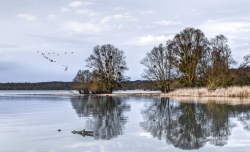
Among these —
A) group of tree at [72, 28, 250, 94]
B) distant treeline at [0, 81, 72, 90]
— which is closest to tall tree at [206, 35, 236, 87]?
group of tree at [72, 28, 250, 94]

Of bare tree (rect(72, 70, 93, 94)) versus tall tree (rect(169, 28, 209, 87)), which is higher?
tall tree (rect(169, 28, 209, 87))

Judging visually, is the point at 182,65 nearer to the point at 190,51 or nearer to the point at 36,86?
the point at 190,51

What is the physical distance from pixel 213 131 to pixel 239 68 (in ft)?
110

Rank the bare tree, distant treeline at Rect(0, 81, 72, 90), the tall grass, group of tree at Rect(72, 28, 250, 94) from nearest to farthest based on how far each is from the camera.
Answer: the tall grass
group of tree at Rect(72, 28, 250, 94)
the bare tree
distant treeline at Rect(0, 81, 72, 90)

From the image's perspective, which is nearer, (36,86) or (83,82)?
(83,82)

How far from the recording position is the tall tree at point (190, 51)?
41750 millimetres

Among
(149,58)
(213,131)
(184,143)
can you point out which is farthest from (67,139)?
(149,58)

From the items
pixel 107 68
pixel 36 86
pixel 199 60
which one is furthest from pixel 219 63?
pixel 36 86

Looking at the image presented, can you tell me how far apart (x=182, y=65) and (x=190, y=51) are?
202cm

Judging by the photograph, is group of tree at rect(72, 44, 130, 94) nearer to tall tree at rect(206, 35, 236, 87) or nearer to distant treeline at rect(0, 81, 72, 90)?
tall tree at rect(206, 35, 236, 87)

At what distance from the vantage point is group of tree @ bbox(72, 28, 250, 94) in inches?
1596

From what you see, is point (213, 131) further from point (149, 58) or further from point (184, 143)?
point (149, 58)

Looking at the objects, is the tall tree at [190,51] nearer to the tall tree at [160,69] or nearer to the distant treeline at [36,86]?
the tall tree at [160,69]

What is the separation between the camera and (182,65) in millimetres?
42594
